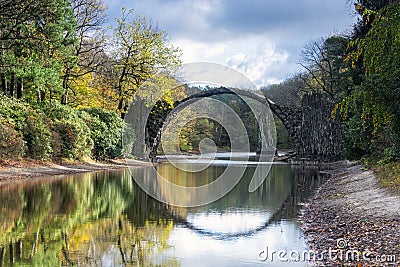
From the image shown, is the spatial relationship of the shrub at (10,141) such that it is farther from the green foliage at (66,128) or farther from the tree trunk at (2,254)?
the tree trunk at (2,254)

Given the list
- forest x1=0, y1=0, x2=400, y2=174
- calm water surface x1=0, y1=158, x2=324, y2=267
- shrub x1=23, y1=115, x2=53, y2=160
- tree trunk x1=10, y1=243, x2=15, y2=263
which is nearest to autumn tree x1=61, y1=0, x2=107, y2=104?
forest x1=0, y1=0, x2=400, y2=174

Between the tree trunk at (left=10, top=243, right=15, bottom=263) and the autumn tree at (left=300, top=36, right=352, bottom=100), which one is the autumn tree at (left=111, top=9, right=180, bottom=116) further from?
the tree trunk at (left=10, top=243, right=15, bottom=263)

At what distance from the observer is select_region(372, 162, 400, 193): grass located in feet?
40.6

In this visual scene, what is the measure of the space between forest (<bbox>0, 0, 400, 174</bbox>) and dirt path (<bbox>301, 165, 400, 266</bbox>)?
6.36 feet

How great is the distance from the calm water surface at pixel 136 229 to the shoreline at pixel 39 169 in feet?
10.6

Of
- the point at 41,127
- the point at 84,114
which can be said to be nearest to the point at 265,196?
the point at 41,127

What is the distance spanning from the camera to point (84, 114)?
28.0 m

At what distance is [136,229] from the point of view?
9.35 metres

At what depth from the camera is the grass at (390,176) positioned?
12366mm

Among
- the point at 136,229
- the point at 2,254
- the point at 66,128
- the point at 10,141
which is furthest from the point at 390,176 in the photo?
the point at 66,128

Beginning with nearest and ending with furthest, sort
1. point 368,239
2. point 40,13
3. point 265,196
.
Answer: point 368,239
point 265,196
point 40,13

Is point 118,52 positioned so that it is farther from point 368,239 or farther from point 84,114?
point 368,239

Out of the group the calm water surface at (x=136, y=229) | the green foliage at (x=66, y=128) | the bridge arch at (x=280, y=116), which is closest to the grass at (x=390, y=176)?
the calm water surface at (x=136, y=229)

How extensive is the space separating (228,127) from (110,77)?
43.1 metres
